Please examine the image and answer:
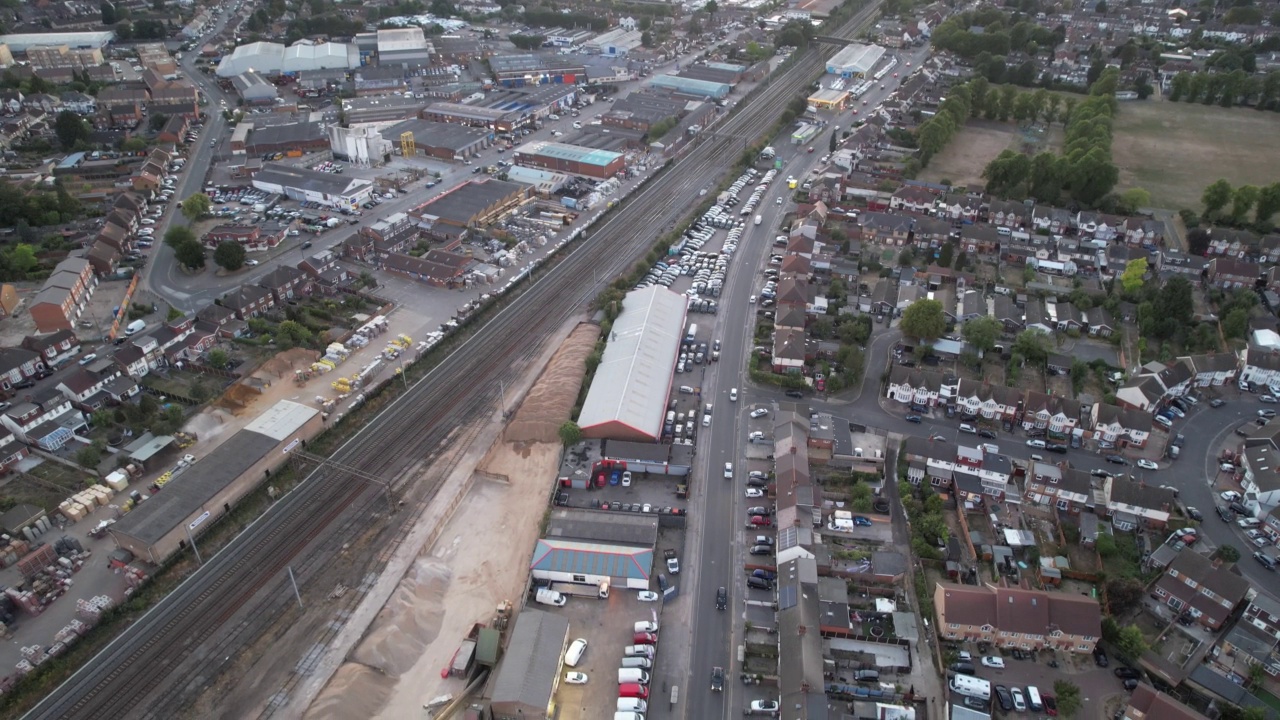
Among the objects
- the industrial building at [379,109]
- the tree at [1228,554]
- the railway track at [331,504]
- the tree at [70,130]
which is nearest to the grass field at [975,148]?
the railway track at [331,504]

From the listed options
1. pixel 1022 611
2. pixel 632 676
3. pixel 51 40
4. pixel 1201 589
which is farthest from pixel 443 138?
pixel 1201 589

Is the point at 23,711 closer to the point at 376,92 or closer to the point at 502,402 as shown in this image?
the point at 502,402

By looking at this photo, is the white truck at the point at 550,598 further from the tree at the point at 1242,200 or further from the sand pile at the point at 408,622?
the tree at the point at 1242,200

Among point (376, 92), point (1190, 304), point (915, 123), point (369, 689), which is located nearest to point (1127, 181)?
point (915, 123)

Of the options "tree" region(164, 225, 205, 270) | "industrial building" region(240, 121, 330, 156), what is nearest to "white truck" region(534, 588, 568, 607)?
"tree" region(164, 225, 205, 270)

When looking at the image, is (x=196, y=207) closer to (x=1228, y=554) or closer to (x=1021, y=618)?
(x=1021, y=618)
